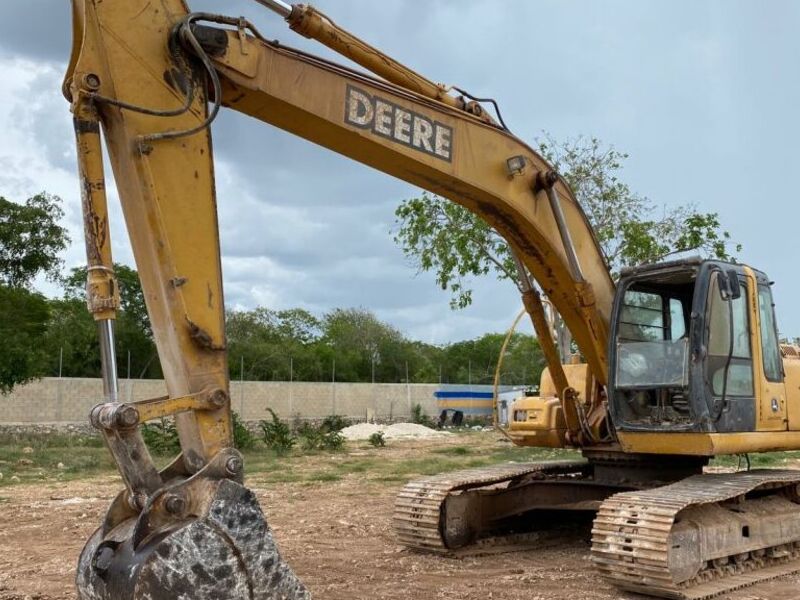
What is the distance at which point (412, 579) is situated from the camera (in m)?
7.29

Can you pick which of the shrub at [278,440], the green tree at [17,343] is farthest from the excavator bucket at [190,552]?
the green tree at [17,343]

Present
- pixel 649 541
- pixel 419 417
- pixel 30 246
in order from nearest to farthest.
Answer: pixel 649 541 → pixel 30 246 → pixel 419 417

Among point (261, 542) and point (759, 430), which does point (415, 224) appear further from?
point (261, 542)

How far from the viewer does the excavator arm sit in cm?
456

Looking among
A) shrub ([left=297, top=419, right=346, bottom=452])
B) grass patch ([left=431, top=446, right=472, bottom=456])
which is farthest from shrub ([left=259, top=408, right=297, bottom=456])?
grass patch ([left=431, top=446, right=472, bottom=456])

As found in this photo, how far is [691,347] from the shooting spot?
24.4 ft

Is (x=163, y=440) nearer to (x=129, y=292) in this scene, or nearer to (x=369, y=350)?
(x=129, y=292)

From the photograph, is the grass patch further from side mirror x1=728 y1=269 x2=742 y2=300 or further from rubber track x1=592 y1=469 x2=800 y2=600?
rubber track x1=592 y1=469 x2=800 y2=600

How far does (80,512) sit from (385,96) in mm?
7520

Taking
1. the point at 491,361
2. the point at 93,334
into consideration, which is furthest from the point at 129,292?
the point at 491,361

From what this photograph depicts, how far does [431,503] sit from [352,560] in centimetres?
91

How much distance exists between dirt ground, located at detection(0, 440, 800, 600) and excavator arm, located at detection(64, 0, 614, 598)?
7.27ft

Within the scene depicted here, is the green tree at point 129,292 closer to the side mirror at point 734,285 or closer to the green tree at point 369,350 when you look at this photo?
the green tree at point 369,350

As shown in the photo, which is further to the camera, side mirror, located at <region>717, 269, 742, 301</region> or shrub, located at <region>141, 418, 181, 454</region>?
shrub, located at <region>141, 418, 181, 454</region>
